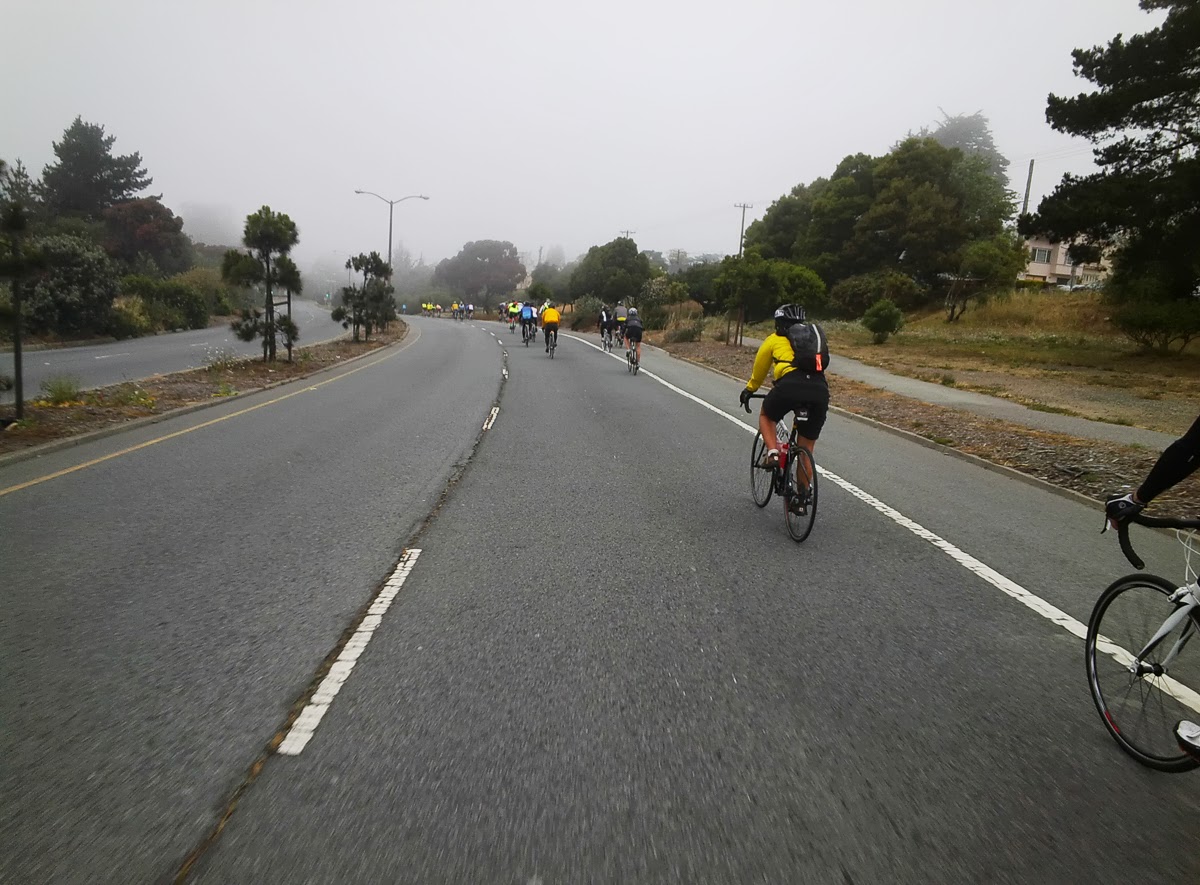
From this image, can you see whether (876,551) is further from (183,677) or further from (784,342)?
(183,677)

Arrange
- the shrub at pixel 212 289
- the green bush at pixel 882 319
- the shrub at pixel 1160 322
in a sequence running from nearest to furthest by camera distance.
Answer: the shrub at pixel 1160 322 → the green bush at pixel 882 319 → the shrub at pixel 212 289

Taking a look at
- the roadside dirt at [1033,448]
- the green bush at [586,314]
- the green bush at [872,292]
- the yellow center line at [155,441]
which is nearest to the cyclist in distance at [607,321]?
the yellow center line at [155,441]

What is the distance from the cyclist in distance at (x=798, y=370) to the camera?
6395 millimetres

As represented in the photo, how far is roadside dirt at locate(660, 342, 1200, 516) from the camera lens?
8.60 m

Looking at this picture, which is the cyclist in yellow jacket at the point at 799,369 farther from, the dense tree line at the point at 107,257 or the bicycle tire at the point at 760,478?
the dense tree line at the point at 107,257

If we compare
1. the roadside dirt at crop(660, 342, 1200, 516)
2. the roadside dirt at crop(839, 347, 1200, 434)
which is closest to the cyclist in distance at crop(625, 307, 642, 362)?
the roadside dirt at crop(660, 342, 1200, 516)

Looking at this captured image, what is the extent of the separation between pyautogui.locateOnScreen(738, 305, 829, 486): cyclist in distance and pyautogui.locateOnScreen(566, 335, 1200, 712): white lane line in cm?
127

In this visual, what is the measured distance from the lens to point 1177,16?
22.3 meters

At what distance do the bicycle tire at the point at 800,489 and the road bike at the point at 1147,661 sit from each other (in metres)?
2.66

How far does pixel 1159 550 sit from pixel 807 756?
5206 millimetres

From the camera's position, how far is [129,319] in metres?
31.8

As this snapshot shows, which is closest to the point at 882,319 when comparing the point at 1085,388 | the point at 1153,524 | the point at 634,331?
the point at 1085,388

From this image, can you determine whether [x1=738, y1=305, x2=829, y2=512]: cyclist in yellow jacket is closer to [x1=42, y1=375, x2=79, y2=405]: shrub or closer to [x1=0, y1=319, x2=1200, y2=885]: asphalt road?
[x1=0, y1=319, x2=1200, y2=885]: asphalt road

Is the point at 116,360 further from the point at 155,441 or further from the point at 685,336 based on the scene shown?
the point at 685,336
